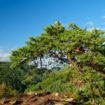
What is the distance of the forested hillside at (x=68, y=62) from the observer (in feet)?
57.5

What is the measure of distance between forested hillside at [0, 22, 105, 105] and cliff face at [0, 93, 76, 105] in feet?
0.97

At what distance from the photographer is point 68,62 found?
18.8 meters

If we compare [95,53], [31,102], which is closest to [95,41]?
[95,53]

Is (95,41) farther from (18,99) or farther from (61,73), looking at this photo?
(18,99)

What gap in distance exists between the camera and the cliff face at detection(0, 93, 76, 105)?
709 inches

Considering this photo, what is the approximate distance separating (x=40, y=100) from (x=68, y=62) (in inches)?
100

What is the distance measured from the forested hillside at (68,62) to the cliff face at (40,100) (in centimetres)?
30

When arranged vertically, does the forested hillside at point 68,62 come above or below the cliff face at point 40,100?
above

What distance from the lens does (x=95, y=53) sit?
707 inches

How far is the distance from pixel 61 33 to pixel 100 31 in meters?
2.16

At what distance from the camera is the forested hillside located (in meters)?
17.5

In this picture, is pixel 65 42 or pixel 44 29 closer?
pixel 65 42

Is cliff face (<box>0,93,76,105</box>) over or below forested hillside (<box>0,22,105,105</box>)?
below

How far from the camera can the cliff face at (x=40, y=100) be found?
18000 mm
